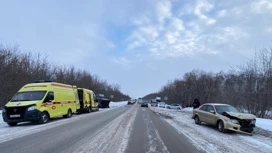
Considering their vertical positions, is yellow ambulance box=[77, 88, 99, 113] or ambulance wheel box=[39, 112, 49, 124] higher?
yellow ambulance box=[77, 88, 99, 113]

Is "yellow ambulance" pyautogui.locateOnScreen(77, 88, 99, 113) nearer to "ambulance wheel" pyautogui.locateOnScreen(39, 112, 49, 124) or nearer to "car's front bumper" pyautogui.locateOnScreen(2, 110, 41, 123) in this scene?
"ambulance wheel" pyautogui.locateOnScreen(39, 112, 49, 124)

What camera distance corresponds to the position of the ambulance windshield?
701 inches

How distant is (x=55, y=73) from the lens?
143ft

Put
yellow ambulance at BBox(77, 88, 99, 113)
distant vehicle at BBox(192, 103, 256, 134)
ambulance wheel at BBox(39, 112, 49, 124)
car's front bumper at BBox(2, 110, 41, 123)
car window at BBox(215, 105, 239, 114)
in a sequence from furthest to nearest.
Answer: yellow ambulance at BBox(77, 88, 99, 113)
ambulance wheel at BBox(39, 112, 49, 124)
car's front bumper at BBox(2, 110, 41, 123)
car window at BBox(215, 105, 239, 114)
distant vehicle at BBox(192, 103, 256, 134)

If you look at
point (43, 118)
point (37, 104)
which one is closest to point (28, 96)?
point (37, 104)

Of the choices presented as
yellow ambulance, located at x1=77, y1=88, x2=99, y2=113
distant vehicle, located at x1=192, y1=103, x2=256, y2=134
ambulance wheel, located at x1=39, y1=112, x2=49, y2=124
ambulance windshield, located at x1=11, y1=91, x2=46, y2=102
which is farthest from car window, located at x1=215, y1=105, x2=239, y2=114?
yellow ambulance, located at x1=77, y1=88, x2=99, y2=113

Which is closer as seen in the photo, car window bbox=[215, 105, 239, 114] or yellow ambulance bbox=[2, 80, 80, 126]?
car window bbox=[215, 105, 239, 114]

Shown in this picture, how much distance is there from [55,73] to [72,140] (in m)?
35.4

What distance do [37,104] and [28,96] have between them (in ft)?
4.83

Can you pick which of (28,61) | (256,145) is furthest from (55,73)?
(256,145)

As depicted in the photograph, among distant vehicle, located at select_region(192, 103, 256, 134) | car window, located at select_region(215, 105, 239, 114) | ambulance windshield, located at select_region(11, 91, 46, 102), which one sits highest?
ambulance windshield, located at select_region(11, 91, 46, 102)

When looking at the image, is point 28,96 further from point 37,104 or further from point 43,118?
point 43,118

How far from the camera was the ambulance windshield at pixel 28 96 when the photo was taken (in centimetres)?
1781

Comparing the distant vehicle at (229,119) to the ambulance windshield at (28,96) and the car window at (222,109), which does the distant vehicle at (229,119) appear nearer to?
the car window at (222,109)
